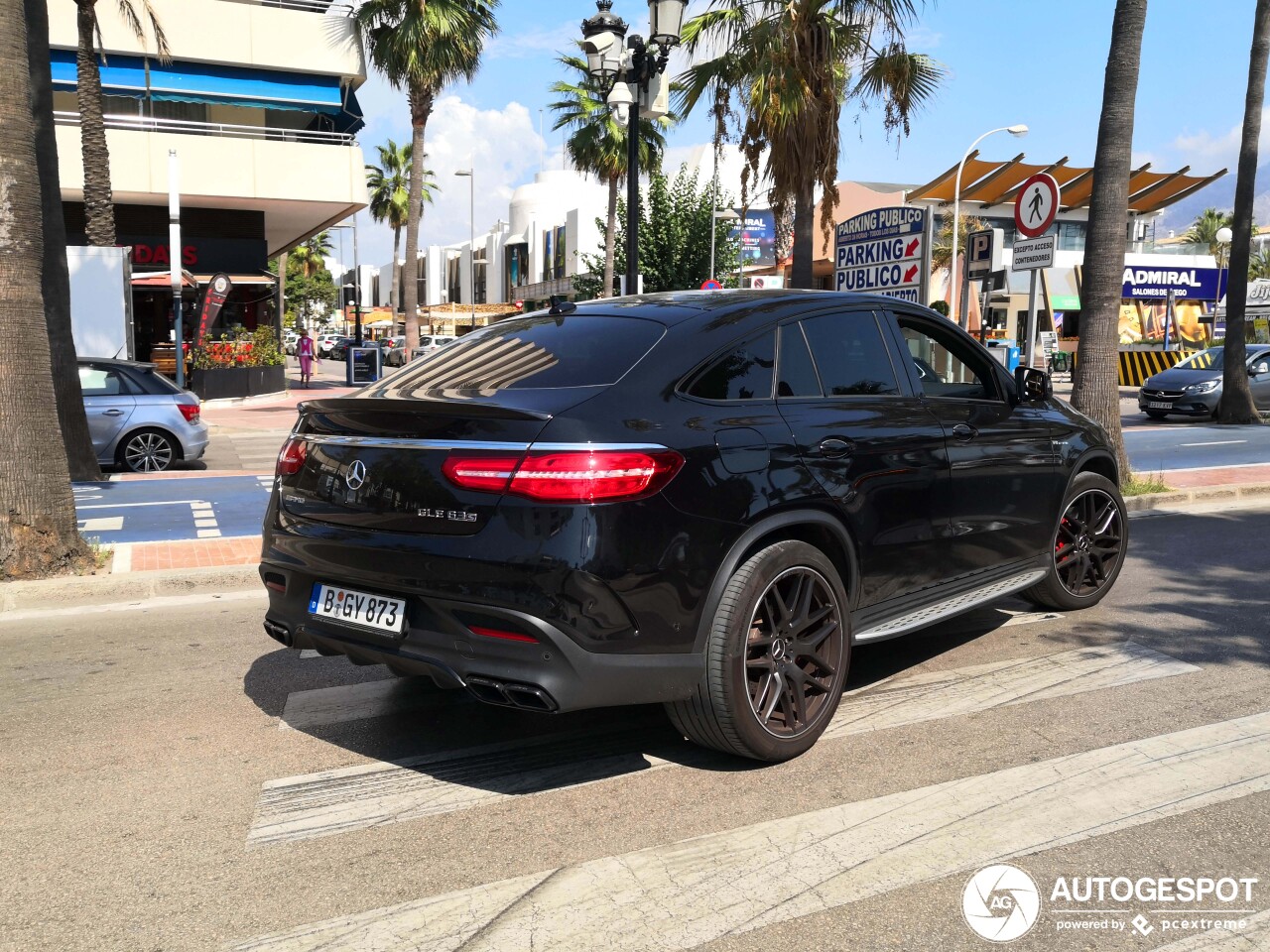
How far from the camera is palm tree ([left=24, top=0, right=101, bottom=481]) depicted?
400 inches

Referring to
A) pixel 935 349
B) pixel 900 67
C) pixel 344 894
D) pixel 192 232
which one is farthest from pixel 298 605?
pixel 192 232

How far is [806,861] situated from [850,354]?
218cm

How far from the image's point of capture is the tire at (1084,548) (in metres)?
6.08

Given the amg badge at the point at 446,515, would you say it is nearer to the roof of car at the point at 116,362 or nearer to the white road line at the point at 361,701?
the white road line at the point at 361,701

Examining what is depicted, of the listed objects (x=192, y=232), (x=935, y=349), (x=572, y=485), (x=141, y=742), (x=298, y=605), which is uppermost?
(x=192, y=232)

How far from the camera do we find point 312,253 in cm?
8706

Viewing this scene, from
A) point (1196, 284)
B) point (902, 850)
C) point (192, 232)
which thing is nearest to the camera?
point (902, 850)

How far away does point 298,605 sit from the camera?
161 inches

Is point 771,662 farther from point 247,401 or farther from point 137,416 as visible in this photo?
point 247,401

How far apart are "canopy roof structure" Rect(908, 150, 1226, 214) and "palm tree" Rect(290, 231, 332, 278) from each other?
46.9 m

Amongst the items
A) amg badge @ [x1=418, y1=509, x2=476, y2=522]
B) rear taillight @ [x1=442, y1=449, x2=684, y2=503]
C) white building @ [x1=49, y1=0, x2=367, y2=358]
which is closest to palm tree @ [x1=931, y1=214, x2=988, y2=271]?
white building @ [x1=49, y1=0, x2=367, y2=358]

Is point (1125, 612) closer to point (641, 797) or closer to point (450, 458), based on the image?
point (641, 797)

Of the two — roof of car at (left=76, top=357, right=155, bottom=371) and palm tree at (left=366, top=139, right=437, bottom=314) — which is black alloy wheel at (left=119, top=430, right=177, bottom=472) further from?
palm tree at (left=366, top=139, right=437, bottom=314)

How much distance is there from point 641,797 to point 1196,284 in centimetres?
5440
